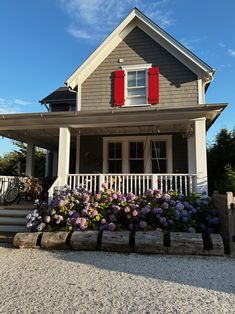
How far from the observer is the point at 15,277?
12.7 feet

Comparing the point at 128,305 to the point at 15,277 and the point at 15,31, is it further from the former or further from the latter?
the point at 15,31

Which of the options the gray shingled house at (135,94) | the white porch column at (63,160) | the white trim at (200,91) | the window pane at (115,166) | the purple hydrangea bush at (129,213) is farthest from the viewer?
the window pane at (115,166)

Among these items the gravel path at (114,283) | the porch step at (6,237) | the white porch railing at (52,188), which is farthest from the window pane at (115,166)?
the gravel path at (114,283)

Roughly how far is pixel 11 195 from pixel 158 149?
5.41 metres

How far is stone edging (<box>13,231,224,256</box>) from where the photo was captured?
16.6ft

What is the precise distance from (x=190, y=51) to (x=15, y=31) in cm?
685

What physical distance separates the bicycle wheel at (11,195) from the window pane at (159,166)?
4896mm

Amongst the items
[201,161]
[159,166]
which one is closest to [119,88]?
[159,166]

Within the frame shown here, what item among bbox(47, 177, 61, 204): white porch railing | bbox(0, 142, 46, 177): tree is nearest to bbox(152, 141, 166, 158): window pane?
bbox(47, 177, 61, 204): white porch railing

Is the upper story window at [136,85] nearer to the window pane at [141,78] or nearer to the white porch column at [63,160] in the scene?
the window pane at [141,78]

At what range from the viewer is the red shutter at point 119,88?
9969mm

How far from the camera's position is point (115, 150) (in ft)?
34.6

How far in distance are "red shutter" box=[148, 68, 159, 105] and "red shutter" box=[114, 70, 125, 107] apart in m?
1.01

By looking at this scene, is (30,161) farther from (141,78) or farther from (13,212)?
(141,78)
